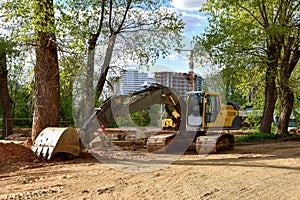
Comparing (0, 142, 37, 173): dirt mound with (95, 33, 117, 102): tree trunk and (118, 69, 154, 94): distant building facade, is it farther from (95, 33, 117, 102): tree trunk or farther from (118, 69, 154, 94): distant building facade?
(95, 33, 117, 102): tree trunk

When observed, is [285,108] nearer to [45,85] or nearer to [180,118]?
[180,118]

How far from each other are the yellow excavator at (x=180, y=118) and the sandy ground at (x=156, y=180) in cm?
179

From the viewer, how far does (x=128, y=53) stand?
1457cm

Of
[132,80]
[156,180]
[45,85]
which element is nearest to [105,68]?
[132,80]

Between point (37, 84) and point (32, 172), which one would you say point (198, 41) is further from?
point (32, 172)

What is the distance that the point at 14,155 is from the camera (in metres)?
10.2

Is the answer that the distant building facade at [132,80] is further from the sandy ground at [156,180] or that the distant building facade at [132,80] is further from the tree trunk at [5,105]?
the tree trunk at [5,105]

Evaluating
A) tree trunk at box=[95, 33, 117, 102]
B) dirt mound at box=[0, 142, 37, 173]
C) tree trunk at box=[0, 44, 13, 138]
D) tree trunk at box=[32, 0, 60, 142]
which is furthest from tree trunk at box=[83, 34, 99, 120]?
tree trunk at box=[0, 44, 13, 138]

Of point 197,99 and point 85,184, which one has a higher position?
point 197,99

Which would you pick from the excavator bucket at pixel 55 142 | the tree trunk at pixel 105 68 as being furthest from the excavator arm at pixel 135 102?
the tree trunk at pixel 105 68

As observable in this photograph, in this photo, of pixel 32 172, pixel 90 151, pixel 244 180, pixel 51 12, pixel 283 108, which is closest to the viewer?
pixel 244 180

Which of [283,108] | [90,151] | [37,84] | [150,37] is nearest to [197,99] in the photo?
[150,37]

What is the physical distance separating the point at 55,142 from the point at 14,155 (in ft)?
3.58

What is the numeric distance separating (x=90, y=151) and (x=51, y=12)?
4.18 m
